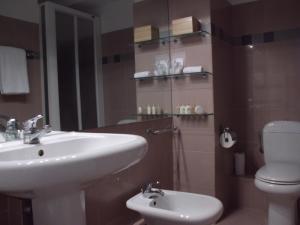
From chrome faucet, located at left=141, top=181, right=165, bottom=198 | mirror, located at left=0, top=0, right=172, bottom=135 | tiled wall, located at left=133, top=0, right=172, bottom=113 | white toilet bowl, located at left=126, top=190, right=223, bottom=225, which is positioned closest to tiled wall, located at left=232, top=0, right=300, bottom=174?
tiled wall, located at left=133, top=0, right=172, bottom=113

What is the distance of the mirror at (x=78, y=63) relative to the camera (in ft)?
4.51

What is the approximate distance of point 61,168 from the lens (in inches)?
30.0

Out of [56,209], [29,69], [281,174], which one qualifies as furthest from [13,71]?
[281,174]

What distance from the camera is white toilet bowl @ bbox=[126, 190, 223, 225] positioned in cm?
154

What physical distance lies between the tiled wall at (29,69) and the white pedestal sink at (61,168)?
0.18 m

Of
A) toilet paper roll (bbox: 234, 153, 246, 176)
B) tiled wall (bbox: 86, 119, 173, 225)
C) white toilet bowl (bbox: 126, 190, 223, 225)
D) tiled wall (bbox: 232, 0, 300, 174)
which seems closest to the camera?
white toilet bowl (bbox: 126, 190, 223, 225)

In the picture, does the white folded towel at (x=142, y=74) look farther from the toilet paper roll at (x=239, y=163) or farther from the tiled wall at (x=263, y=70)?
the toilet paper roll at (x=239, y=163)

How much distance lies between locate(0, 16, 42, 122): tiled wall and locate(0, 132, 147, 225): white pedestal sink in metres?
0.18

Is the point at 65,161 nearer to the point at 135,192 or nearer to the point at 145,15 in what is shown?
the point at 135,192

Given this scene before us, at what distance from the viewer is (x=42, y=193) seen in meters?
0.87

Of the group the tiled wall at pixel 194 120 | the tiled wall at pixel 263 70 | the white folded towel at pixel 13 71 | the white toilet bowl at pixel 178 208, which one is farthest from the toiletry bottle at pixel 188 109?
the white folded towel at pixel 13 71

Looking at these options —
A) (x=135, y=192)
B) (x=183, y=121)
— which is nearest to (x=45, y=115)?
(x=135, y=192)

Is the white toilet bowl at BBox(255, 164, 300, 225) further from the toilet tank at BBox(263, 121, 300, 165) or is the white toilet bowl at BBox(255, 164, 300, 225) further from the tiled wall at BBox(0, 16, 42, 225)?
the tiled wall at BBox(0, 16, 42, 225)

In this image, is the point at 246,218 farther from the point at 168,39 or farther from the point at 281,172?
the point at 168,39
